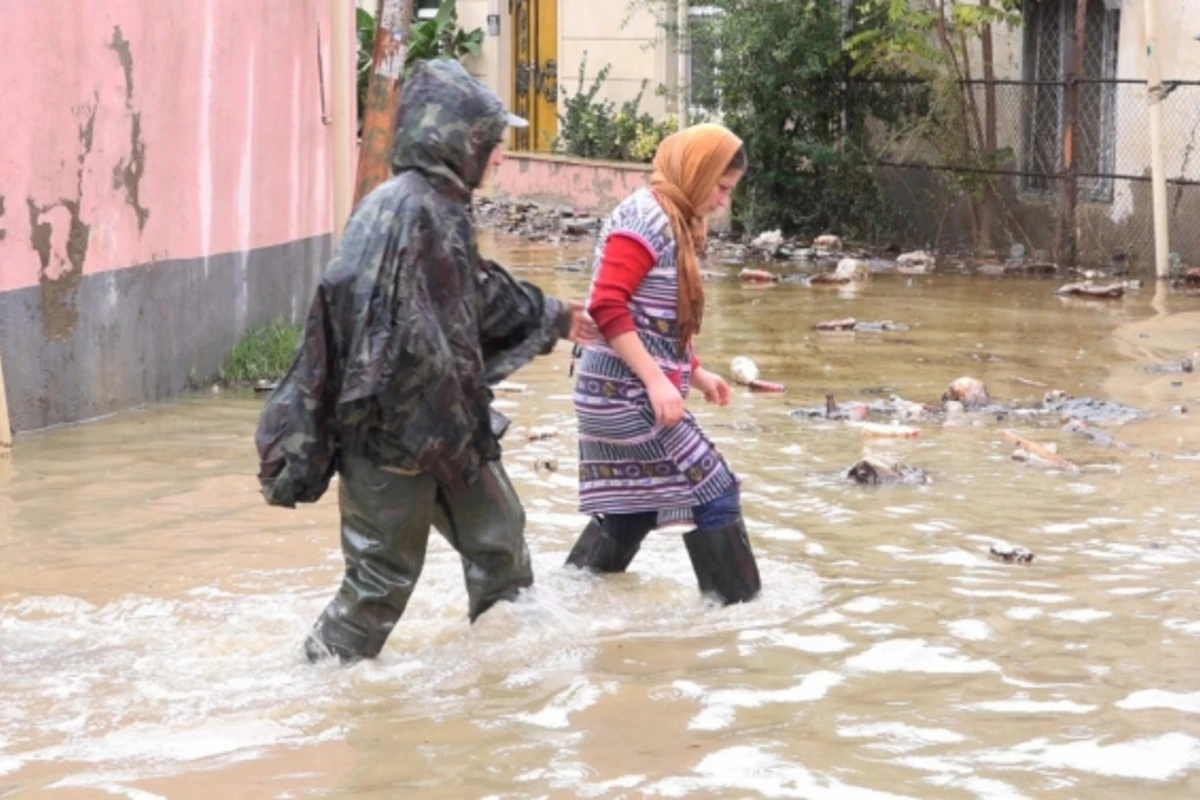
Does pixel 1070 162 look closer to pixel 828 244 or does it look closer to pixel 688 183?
pixel 828 244

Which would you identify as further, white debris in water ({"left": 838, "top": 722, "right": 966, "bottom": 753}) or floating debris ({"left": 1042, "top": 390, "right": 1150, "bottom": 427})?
floating debris ({"left": 1042, "top": 390, "right": 1150, "bottom": 427})

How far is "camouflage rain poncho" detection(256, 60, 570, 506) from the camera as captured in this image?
4.91 m

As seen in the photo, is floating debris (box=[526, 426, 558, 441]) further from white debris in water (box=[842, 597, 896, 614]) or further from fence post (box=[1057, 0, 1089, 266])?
fence post (box=[1057, 0, 1089, 266])

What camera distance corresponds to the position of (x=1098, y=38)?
57.1ft

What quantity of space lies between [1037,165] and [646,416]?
42.0 feet

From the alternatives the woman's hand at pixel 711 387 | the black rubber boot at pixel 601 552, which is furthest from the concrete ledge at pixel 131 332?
the woman's hand at pixel 711 387

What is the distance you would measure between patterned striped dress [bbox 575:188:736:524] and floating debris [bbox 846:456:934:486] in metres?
2.31

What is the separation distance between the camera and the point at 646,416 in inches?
229

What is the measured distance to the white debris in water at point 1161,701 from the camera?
5.11m

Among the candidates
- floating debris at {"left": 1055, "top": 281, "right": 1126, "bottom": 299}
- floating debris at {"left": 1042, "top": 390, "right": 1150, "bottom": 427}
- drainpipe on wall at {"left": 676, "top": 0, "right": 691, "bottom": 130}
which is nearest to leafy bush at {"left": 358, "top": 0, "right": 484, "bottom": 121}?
drainpipe on wall at {"left": 676, "top": 0, "right": 691, "bottom": 130}

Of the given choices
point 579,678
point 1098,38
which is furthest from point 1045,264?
point 579,678

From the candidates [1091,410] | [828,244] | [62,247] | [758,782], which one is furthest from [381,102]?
[758,782]

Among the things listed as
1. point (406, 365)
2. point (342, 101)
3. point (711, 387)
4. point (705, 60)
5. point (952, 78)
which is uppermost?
point (705, 60)

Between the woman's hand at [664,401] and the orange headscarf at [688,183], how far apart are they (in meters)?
0.28
